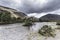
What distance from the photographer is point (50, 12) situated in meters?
7.54

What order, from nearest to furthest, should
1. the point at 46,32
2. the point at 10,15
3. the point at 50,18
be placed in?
1. the point at 46,32
2. the point at 10,15
3. the point at 50,18

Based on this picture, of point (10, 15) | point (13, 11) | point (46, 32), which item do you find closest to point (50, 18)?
point (13, 11)

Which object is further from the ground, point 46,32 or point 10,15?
point 10,15

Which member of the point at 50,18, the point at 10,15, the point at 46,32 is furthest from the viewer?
the point at 50,18

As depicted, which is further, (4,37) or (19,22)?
(19,22)

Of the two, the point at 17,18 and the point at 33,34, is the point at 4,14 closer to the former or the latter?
the point at 17,18

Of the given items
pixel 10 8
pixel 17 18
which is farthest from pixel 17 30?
pixel 10 8

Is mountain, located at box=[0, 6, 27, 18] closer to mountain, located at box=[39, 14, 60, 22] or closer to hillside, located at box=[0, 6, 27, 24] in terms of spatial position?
hillside, located at box=[0, 6, 27, 24]

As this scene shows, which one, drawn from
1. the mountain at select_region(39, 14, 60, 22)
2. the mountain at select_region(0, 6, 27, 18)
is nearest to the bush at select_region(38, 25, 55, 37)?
the mountain at select_region(39, 14, 60, 22)

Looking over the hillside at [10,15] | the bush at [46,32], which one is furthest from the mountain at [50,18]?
the bush at [46,32]

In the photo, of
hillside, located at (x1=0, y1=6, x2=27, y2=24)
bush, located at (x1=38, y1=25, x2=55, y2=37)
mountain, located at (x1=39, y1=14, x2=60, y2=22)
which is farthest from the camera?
mountain, located at (x1=39, y1=14, x2=60, y2=22)

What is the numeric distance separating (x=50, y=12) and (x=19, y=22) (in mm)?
1546

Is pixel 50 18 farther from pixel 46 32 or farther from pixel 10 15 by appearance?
pixel 46 32

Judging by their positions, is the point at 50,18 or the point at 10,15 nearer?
the point at 10,15
